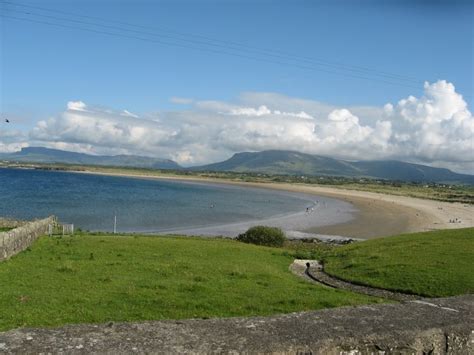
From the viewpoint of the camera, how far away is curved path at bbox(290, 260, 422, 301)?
20850 mm

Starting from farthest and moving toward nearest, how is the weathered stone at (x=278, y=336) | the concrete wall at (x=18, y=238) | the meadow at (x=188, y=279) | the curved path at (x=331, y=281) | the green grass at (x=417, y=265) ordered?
the concrete wall at (x=18, y=238)
the green grass at (x=417, y=265)
the curved path at (x=331, y=281)
the meadow at (x=188, y=279)
the weathered stone at (x=278, y=336)

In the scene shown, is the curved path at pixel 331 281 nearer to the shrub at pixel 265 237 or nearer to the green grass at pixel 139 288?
the green grass at pixel 139 288

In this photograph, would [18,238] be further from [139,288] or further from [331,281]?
[331,281]

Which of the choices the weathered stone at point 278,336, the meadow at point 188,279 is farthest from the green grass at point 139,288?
the weathered stone at point 278,336

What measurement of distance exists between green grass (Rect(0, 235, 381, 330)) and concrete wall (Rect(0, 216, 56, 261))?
1.87ft

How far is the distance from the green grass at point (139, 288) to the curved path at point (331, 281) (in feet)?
4.74

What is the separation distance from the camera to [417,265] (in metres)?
25.0

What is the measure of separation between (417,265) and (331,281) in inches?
191

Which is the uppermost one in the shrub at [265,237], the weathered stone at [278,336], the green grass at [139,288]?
the weathered stone at [278,336]

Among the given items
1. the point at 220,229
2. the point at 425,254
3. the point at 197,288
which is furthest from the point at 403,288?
the point at 220,229

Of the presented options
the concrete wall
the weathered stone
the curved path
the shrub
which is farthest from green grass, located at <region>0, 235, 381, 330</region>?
the shrub

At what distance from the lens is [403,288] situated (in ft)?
71.2

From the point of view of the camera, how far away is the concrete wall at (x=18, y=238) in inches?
947

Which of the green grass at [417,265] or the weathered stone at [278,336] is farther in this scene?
the green grass at [417,265]
